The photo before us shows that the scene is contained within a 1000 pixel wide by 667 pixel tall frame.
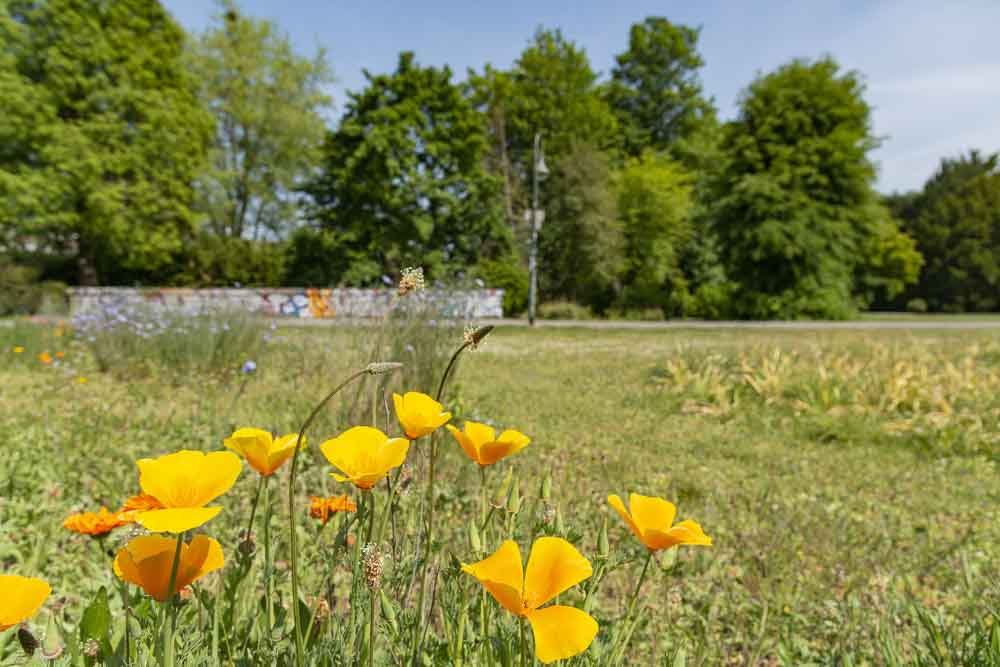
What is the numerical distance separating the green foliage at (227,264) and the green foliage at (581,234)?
10.5 metres

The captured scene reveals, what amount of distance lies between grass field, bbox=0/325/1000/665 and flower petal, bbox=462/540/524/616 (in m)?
0.37

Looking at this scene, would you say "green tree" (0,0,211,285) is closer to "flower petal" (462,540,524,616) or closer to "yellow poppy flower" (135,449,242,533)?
"yellow poppy flower" (135,449,242,533)

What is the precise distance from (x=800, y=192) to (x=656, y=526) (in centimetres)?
2087

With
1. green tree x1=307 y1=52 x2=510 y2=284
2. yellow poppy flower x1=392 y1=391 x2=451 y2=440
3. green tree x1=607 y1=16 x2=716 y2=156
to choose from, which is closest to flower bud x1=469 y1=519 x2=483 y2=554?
yellow poppy flower x1=392 y1=391 x2=451 y2=440

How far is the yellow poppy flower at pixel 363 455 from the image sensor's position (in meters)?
0.69

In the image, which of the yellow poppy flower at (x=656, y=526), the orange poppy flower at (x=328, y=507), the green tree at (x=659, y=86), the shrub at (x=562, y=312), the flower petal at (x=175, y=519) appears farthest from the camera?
the green tree at (x=659, y=86)

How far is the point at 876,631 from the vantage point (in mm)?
1677

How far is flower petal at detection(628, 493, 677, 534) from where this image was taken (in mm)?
746

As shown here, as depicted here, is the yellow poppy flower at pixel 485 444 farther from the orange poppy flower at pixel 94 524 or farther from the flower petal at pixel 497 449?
the orange poppy flower at pixel 94 524

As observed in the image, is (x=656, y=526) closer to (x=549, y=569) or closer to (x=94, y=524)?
(x=549, y=569)

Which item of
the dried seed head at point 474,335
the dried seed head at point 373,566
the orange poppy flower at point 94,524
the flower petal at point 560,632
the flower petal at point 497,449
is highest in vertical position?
the dried seed head at point 474,335

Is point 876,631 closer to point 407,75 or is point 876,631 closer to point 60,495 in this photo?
point 60,495

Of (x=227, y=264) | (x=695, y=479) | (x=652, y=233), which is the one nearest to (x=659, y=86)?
(x=652, y=233)

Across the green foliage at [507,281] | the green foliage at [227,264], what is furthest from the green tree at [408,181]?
the green foliage at [227,264]
